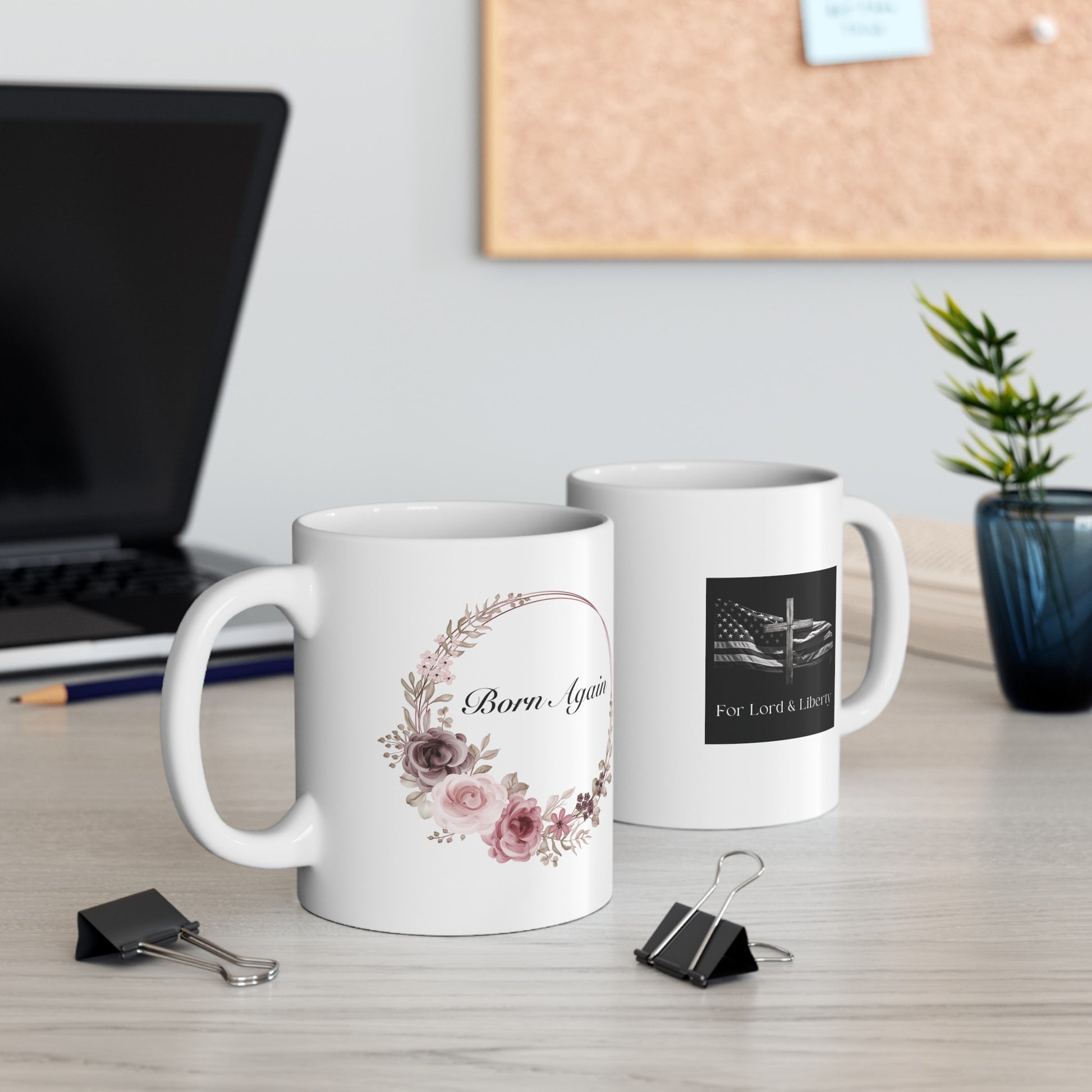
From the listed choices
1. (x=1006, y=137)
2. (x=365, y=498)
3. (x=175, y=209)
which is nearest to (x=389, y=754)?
(x=175, y=209)

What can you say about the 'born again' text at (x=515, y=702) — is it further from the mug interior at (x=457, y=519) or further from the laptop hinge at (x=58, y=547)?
the laptop hinge at (x=58, y=547)

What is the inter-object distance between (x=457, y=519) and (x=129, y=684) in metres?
0.28

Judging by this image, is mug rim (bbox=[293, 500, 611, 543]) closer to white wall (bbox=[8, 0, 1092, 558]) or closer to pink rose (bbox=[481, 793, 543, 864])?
pink rose (bbox=[481, 793, 543, 864])

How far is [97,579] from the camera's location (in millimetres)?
892

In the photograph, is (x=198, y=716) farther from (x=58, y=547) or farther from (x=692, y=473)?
(x=58, y=547)

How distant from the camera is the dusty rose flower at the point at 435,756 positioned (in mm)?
401

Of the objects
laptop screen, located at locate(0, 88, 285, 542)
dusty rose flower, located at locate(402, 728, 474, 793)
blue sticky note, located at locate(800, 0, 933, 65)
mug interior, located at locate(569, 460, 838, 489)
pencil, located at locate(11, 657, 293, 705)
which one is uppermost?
blue sticky note, located at locate(800, 0, 933, 65)

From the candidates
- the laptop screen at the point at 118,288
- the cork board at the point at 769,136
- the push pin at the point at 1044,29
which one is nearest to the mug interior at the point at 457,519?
the laptop screen at the point at 118,288

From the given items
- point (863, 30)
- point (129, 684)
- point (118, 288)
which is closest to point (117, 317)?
point (118, 288)

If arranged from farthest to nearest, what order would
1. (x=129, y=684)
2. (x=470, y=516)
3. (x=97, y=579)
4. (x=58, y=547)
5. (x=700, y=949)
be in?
(x=58, y=547), (x=97, y=579), (x=129, y=684), (x=470, y=516), (x=700, y=949)

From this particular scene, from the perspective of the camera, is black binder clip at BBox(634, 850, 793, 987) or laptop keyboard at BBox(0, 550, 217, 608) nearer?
black binder clip at BBox(634, 850, 793, 987)

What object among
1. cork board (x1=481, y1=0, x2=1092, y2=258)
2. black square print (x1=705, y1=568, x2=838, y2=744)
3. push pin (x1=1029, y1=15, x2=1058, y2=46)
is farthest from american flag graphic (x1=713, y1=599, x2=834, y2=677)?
push pin (x1=1029, y1=15, x2=1058, y2=46)

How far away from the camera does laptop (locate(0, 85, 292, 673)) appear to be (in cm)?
89

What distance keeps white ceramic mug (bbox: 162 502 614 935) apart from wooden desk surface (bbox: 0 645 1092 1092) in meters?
0.02
